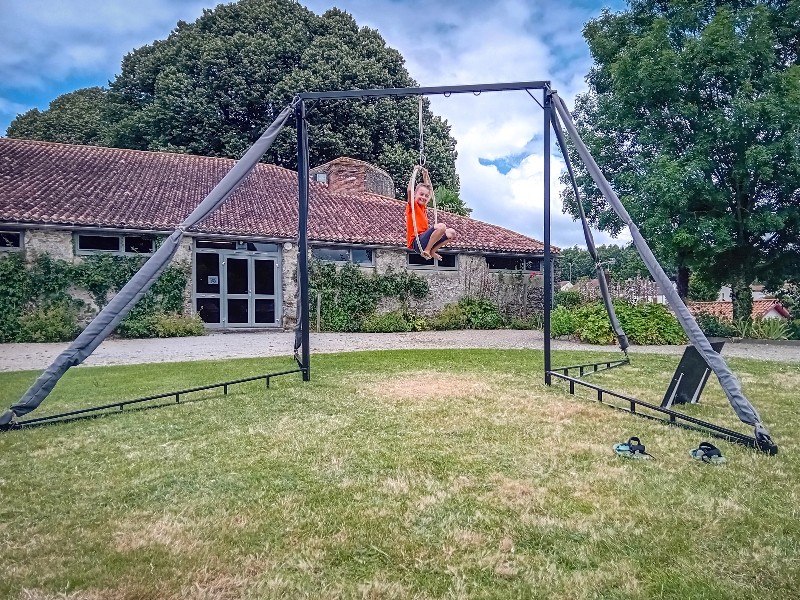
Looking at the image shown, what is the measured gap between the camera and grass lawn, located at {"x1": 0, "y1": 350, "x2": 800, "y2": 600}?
7.57ft

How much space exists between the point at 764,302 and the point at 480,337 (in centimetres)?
1674

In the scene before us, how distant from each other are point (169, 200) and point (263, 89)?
10325mm

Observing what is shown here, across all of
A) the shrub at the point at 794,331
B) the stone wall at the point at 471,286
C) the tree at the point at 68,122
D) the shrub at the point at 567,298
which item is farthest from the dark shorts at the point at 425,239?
the tree at the point at 68,122

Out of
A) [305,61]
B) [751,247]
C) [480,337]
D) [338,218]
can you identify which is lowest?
[480,337]

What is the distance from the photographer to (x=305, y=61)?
24.4 metres

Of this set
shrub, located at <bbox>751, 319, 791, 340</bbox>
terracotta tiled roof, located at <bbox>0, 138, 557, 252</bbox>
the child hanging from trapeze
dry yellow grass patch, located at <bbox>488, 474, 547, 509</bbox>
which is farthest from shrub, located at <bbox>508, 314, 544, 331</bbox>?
dry yellow grass patch, located at <bbox>488, 474, 547, 509</bbox>

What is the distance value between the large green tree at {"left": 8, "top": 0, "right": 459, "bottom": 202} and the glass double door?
10006mm

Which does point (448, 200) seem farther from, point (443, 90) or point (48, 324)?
point (443, 90)

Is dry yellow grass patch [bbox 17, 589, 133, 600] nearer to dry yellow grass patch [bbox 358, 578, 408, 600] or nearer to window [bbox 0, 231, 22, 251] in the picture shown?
dry yellow grass patch [bbox 358, 578, 408, 600]

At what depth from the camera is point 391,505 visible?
3.06m

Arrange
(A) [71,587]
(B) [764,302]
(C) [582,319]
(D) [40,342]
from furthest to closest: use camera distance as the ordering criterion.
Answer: (B) [764,302] < (C) [582,319] < (D) [40,342] < (A) [71,587]

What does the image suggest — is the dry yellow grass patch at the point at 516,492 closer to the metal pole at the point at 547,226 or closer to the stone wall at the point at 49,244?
the metal pole at the point at 547,226

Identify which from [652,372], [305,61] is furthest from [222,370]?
[305,61]

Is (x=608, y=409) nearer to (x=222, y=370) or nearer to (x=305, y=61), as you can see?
(x=222, y=370)
